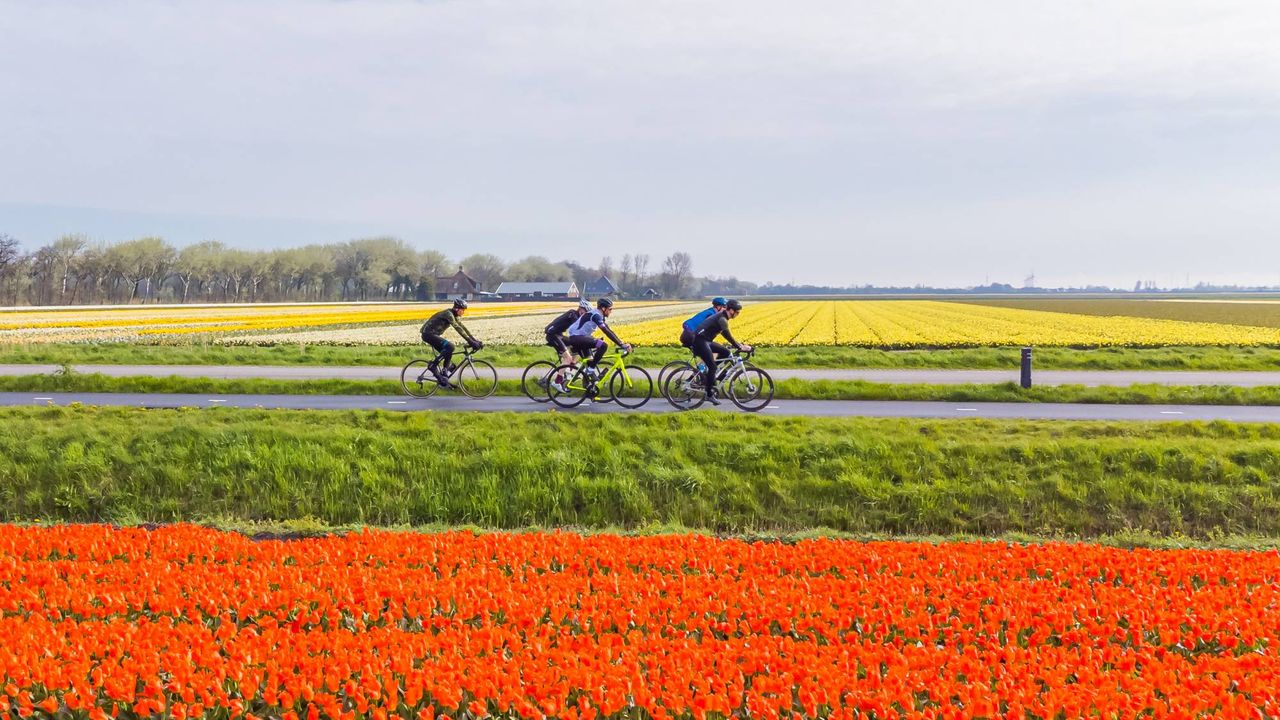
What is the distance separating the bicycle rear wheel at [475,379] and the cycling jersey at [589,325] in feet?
8.97

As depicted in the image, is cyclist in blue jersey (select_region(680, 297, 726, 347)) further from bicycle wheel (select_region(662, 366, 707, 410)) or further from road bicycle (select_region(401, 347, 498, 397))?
road bicycle (select_region(401, 347, 498, 397))

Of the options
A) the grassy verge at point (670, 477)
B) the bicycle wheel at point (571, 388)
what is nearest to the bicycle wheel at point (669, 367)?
the bicycle wheel at point (571, 388)

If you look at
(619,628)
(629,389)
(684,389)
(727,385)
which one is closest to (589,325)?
(629,389)

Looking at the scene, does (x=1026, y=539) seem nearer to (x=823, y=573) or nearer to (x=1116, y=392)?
(x=823, y=573)

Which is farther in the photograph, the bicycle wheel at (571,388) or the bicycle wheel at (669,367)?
the bicycle wheel at (571,388)

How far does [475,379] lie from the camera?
18016 mm

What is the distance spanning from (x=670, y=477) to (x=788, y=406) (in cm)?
621

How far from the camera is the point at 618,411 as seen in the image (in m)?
15.2

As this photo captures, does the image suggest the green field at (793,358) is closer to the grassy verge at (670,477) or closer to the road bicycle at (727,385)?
the road bicycle at (727,385)

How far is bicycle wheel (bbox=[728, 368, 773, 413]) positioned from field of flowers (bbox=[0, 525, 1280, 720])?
8384 mm

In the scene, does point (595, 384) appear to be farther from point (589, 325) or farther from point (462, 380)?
point (462, 380)

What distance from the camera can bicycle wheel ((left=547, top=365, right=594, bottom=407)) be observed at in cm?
1623

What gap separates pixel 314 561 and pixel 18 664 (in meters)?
2.42

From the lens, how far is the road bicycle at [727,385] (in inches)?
623
